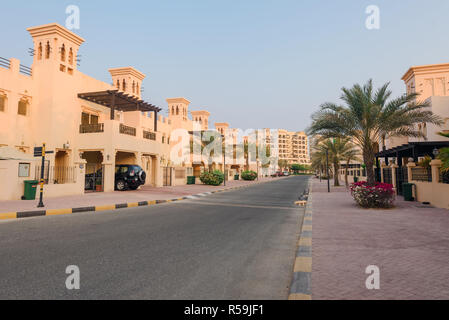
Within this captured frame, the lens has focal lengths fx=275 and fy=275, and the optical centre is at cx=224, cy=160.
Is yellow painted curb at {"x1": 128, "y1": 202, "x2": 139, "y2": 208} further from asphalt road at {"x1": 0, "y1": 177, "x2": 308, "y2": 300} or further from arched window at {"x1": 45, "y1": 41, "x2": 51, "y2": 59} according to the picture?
arched window at {"x1": 45, "y1": 41, "x2": 51, "y2": 59}

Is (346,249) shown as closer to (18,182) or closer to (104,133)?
(18,182)

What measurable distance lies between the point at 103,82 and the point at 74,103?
13.3 ft

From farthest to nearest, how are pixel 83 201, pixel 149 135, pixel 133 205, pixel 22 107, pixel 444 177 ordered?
pixel 149 135
pixel 22 107
pixel 83 201
pixel 133 205
pixel 444 177

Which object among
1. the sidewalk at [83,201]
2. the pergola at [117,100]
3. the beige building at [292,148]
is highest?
the beige building at [292,148]

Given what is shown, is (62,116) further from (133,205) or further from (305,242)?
(305,242)

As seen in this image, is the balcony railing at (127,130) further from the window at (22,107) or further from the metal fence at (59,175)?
Answer: the window at (22,107)

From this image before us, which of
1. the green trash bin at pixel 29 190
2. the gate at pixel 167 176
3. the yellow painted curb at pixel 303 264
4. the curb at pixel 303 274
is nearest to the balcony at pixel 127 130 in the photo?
the gate at pixel 167 176

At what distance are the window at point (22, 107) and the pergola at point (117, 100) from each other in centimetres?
360

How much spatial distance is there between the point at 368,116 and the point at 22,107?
2154 centimetres

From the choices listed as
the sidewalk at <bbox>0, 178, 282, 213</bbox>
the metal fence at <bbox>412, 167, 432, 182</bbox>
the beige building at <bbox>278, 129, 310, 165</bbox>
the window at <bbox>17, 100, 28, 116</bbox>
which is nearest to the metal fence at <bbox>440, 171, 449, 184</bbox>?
the metal fence at <bbox>412, 167, 432, 182</bbox>

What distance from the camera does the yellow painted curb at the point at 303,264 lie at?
4062 millimetres

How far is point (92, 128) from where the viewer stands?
2108 cm

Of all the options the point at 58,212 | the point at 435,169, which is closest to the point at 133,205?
the point at 58,212
